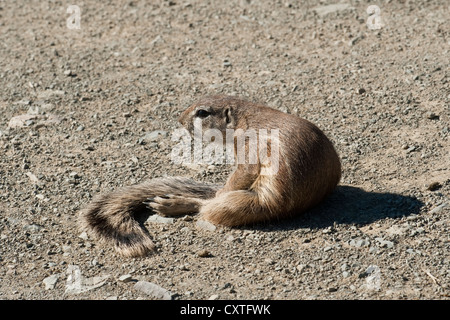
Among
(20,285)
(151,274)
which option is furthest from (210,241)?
(20,285)

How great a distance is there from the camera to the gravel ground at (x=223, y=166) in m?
4.91

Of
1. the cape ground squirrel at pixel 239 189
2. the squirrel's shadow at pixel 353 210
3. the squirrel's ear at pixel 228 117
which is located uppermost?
the squirrel's ear at pixel 228 117

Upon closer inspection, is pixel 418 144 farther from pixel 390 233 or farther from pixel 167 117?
pixel 167 117

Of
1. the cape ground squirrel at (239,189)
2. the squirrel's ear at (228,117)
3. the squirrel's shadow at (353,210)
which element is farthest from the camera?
the squirrel's ear at (228,117)

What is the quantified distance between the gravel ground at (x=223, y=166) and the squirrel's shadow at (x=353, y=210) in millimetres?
→ 15

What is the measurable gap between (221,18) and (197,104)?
156 inches

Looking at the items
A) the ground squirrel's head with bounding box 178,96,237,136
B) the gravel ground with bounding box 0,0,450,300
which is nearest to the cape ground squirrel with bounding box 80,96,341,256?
the ground squirrel's head with bounding box 178,96,237,136

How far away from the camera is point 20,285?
16.4ft

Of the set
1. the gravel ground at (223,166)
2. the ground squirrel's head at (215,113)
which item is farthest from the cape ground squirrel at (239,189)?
the gravel ground at (223,166)

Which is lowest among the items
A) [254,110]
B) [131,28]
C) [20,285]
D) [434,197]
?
[20,285]

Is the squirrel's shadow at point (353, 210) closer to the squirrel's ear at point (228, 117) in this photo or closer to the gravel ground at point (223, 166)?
the gravel ground at point (223, 166)

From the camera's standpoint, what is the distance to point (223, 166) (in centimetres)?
663

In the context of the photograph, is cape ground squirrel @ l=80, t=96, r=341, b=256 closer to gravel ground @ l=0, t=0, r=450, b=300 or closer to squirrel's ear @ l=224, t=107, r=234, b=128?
squirrel's ear @ l=224, t=107, r=234, b=128

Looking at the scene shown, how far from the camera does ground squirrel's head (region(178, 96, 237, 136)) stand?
5848 mm
